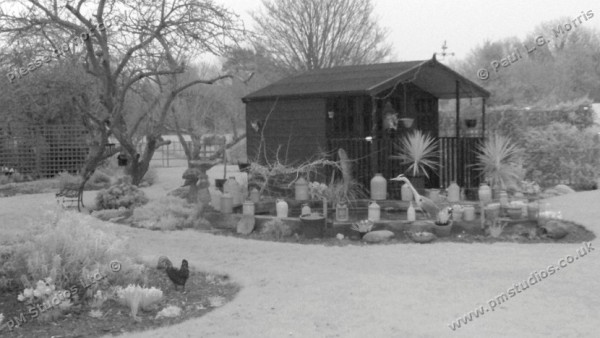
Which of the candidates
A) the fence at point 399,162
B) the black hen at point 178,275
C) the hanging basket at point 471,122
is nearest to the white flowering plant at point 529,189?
the fence at point 399,162

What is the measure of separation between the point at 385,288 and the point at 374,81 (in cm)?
564

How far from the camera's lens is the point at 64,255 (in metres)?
5.74

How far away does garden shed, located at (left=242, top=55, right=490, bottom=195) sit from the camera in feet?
36.9

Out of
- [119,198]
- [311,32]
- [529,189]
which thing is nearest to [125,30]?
[119,198]

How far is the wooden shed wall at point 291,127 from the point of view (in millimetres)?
11703

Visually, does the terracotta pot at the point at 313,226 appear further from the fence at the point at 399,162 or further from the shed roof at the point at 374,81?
the shed roof at the point at 374,81

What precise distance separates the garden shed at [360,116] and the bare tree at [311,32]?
15.4m

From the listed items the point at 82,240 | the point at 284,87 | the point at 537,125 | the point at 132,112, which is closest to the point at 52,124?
the point at 132,112

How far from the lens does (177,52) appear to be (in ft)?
49.0

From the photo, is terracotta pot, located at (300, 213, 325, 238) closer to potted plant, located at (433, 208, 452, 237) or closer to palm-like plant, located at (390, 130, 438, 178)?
potted plant, located at (433, 208, 452, 237)

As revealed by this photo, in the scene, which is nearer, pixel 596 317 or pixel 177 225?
pixel 596 317

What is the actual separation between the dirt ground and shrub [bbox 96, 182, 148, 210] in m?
3.21

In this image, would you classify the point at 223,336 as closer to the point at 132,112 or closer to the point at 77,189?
the point at 77,189

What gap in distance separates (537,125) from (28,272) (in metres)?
13.5
